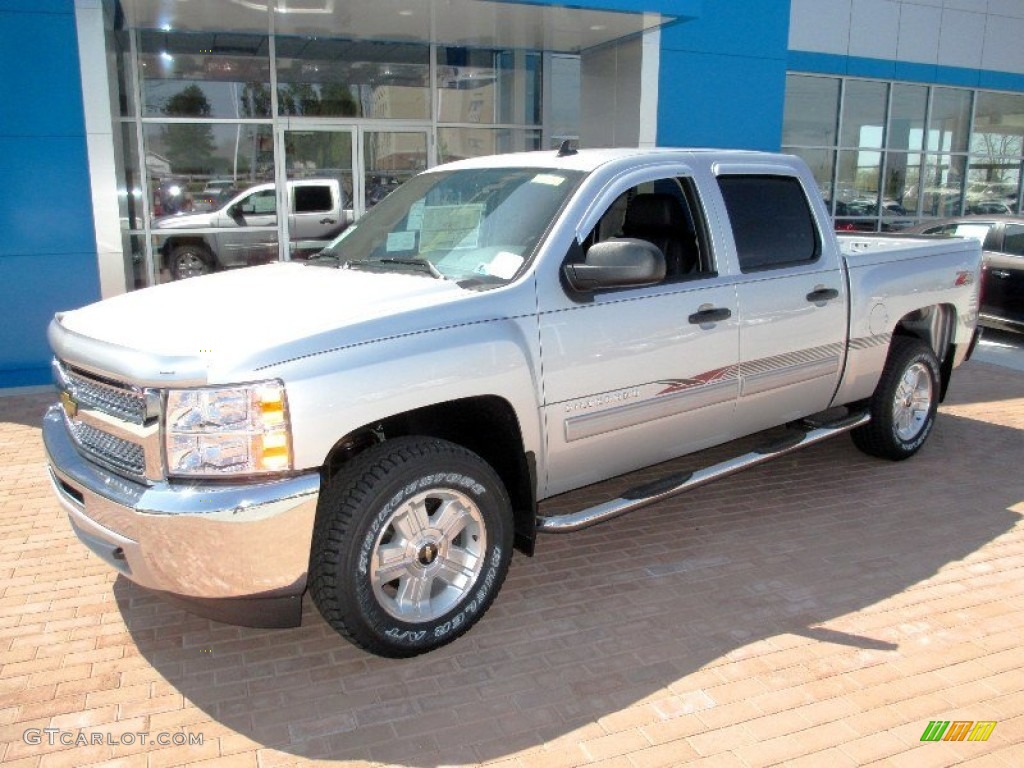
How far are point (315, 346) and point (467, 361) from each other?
663 millimetres

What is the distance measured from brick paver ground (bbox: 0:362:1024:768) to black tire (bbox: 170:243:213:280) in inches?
259

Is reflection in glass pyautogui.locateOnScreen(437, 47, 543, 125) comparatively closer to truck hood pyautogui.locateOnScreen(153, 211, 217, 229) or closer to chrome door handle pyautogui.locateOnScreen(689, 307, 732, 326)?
truck hood pyautogui.locateOnScreen(153, 211, 217, 229)

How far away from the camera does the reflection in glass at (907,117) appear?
58.2ft

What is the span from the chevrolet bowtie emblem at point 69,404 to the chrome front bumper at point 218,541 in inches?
17.8

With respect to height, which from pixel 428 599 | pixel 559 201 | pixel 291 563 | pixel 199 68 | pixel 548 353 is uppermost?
pixel 199 68

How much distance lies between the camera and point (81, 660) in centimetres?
374

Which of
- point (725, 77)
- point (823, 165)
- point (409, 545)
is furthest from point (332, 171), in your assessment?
point (823, 165)

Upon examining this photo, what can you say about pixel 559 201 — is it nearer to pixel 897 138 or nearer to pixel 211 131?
pixel 211 131

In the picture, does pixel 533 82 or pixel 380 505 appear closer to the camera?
pixel 380 505

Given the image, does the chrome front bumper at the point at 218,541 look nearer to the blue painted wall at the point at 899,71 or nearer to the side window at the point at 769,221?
the side window at the point at 769,221

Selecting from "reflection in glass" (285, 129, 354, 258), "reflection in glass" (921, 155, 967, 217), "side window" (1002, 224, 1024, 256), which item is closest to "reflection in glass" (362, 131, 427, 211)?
"reflection in glass" (285, 129, 354, 258)

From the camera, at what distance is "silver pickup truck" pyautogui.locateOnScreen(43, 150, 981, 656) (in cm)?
318

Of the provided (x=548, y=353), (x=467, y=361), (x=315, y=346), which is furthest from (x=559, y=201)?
(x=315, y=346)

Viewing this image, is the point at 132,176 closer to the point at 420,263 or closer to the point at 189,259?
the point at 189,259
